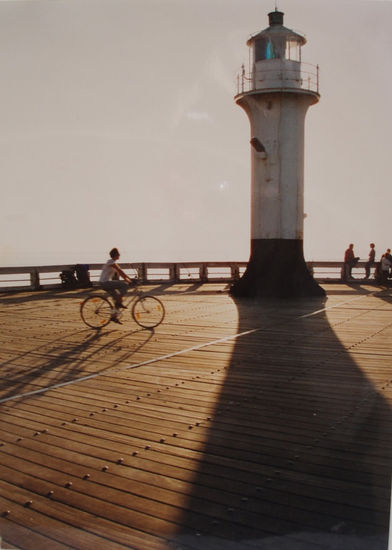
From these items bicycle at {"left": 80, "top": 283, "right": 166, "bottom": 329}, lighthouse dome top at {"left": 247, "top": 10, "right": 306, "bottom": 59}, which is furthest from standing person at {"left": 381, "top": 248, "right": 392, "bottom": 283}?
bicycle at {"left": 80, "top": 283, "right": 166, "bottom": 329}

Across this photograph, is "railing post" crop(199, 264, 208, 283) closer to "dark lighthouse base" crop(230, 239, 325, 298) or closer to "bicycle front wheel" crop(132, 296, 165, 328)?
"dark lighthouse base" crop(230, 239, 325, 298)

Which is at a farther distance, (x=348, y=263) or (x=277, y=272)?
(x=348, y=263)

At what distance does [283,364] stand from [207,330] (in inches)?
147

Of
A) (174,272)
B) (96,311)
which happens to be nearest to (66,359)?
(96,311)

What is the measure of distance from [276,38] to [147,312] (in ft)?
38.9

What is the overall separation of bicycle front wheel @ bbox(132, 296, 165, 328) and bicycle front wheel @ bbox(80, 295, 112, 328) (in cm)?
67

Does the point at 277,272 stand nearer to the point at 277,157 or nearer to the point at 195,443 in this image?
the point at 277,157

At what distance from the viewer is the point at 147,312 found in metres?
12.9

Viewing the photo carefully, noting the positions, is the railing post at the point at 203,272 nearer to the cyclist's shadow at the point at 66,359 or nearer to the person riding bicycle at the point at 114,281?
the person riding bicycle at the point at 114,281

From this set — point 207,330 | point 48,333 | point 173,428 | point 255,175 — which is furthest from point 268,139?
point 173,428

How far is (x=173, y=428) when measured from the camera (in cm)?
577

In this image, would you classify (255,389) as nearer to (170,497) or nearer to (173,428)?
(173,428)

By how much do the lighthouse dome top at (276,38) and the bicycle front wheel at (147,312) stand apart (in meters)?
11.0

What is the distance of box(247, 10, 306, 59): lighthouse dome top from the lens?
63.1 feet
